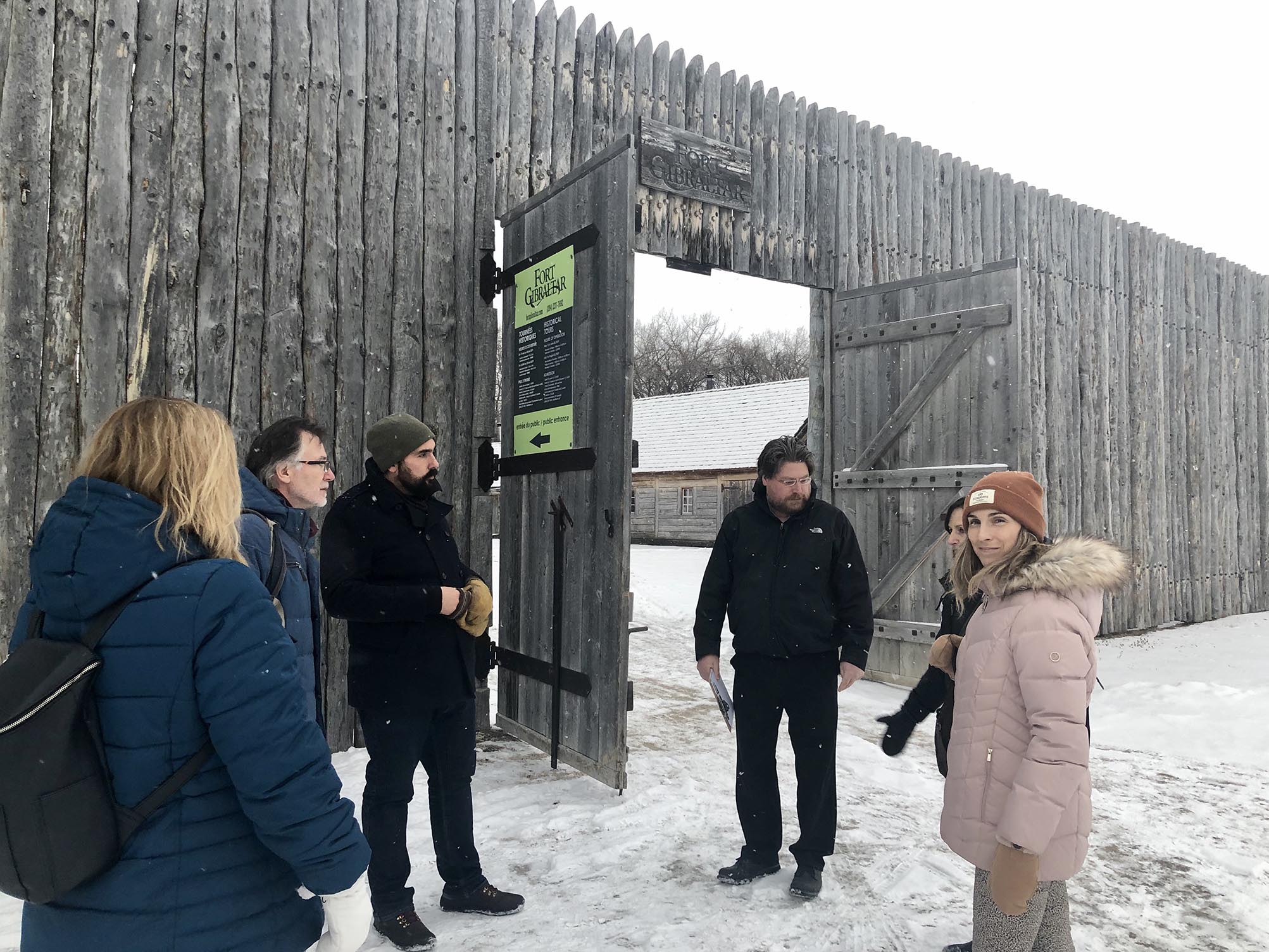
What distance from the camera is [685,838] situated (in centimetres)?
395

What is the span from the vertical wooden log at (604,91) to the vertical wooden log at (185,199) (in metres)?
2.38

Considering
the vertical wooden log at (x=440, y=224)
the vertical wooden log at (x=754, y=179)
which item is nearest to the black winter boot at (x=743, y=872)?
the vertical wooden log at (x=440, y=224)

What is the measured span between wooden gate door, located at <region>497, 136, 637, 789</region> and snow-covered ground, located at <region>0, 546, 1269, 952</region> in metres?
0.39

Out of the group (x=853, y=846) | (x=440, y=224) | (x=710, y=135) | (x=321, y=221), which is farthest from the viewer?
(x=710, y=135)

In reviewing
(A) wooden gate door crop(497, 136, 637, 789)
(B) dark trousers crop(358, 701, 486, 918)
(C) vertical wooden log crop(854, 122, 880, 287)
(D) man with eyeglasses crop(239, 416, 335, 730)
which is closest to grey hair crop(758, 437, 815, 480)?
(A) wooden gate door crop(497, 136, 637, 789)

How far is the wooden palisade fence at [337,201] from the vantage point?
4.24 meters

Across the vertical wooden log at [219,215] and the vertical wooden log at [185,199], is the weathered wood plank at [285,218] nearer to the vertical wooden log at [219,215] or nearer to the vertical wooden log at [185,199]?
the vertical wooden log at [219,215]

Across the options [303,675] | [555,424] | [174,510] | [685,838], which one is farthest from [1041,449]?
[174,510]

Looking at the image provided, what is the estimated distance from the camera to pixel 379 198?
519 cm

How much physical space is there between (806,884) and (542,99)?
188 inches

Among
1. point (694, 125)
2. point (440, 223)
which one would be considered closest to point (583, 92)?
point (694, 125)

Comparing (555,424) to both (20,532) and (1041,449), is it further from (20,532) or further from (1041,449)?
(1041,449)

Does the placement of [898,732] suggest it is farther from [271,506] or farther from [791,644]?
[271,506]

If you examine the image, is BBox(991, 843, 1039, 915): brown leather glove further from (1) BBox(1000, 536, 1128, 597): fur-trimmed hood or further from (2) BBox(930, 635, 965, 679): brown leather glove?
(2) BBox(930, 635, 965, 679): brown leather glove
